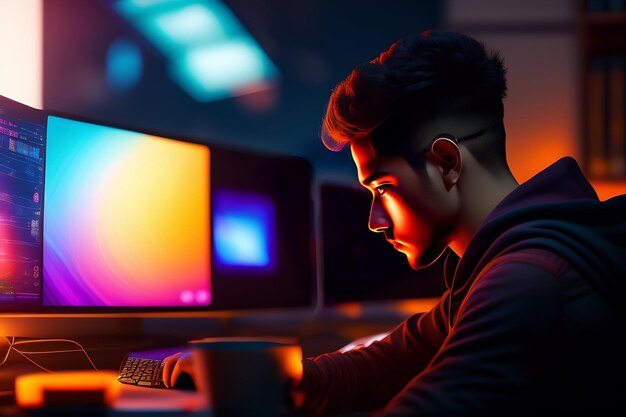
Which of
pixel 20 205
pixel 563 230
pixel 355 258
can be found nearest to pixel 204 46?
pixel 355 258

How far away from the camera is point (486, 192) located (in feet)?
3.11

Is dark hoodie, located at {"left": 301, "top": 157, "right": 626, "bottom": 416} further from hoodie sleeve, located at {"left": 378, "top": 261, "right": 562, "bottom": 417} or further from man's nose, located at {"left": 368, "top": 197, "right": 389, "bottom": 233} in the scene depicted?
man's nose, located at {"left": 368, "top": 197, "right": 389, "bottom": 233}

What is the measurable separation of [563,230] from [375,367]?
46cm

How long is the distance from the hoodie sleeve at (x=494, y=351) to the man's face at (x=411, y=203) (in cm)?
26

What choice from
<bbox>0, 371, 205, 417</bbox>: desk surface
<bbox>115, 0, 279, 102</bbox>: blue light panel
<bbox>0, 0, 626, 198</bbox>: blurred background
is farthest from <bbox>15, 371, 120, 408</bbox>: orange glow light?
<bbox>115, 0, 279, 102</bbox>: blue light panel

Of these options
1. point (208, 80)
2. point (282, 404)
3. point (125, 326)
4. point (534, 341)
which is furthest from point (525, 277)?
point (208, 80)

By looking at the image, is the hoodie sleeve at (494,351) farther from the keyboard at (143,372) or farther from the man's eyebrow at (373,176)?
the keyboard at (143,372)

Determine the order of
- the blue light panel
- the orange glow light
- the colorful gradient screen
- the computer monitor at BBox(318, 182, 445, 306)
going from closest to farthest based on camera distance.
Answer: the orange glow light → the colorful gradient screen → the computer monitor at BBox(318, 182, 445, 306) → the blue light panel

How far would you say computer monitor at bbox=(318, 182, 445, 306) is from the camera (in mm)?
1838

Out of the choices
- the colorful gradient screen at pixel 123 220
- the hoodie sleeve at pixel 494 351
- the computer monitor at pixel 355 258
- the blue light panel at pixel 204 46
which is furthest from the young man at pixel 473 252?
the blue light panel at pixel 204 46

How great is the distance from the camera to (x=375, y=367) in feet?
3.54

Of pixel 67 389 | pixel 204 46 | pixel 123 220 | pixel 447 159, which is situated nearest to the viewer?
pixel 67 389

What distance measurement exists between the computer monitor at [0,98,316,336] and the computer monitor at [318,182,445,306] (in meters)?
0.05

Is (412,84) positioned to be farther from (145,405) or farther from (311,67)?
(311,67)
